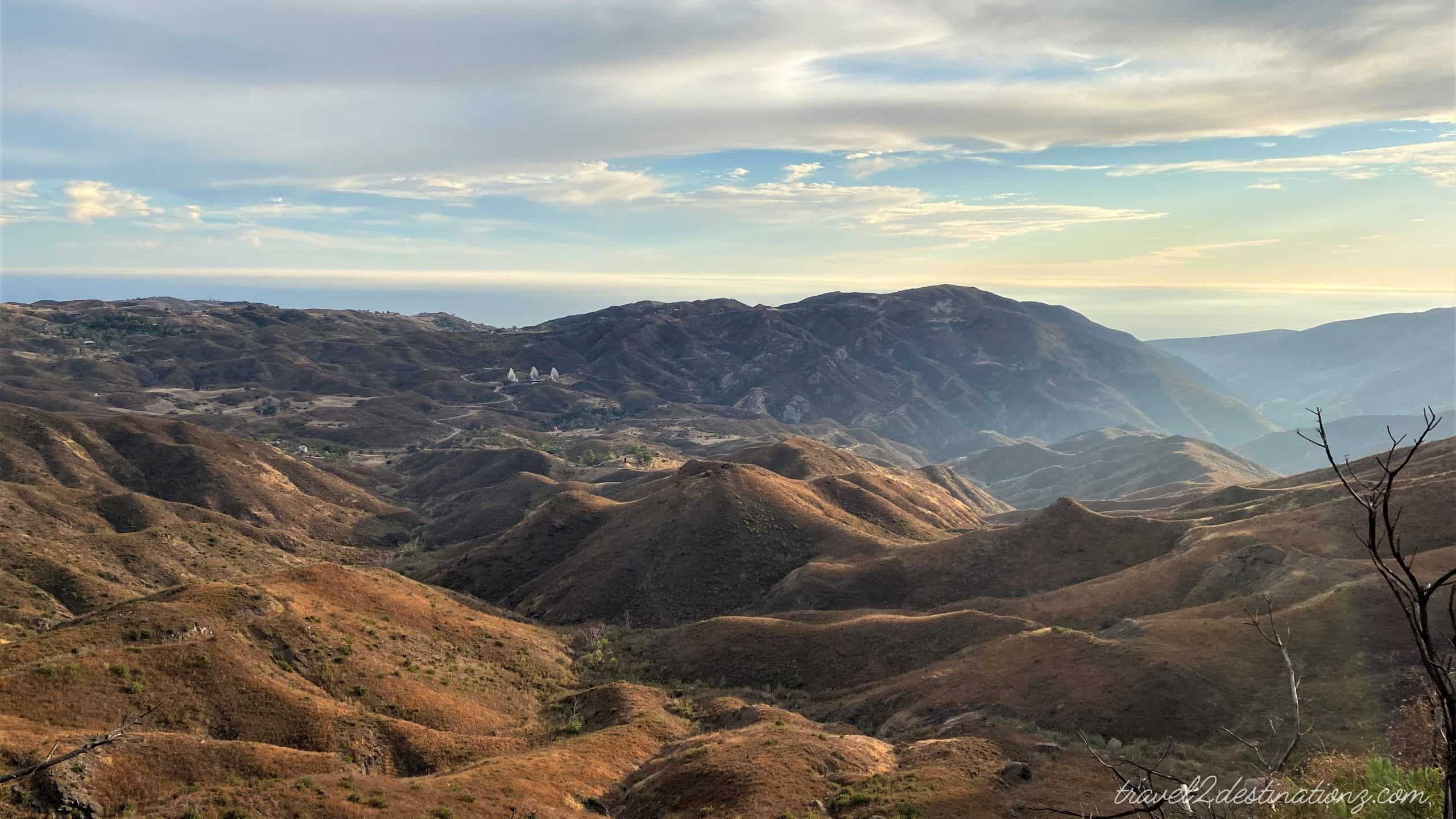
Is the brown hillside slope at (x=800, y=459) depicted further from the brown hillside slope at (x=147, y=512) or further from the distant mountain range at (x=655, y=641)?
the brown hillside slope at (x=147, y=512)

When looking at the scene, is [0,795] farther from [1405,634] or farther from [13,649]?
[1405,634]

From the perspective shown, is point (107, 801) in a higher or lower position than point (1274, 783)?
lower

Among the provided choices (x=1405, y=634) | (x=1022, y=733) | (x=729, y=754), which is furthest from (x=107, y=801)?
(x=1405, y=634)

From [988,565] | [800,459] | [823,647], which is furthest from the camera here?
[800,459]

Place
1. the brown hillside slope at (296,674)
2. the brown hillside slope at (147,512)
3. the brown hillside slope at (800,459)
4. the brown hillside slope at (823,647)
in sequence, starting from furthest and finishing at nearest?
the brown hillside slope at (800,459) → the brown hillside slope at (147,512) → the brown hillside slope at (823,647) → the brown hillside slope at (296,674)

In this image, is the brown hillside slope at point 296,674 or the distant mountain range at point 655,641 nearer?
the distant mountain range at point 655,641

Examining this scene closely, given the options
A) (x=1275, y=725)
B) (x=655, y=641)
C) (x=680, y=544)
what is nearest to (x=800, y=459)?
(x=680, y=544)

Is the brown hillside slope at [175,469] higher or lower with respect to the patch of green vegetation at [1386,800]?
lower

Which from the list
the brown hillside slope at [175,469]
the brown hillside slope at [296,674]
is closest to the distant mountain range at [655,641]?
the brown hillside slope at [296,674]

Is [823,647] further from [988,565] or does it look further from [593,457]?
[593,457]

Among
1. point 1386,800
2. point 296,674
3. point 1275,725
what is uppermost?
point 1386,800

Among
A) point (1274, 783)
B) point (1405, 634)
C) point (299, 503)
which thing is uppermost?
point (1274, 783)
